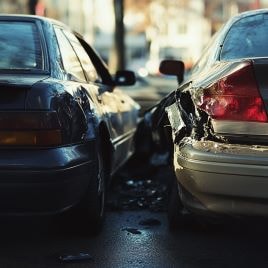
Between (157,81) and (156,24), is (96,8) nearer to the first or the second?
(156,24)

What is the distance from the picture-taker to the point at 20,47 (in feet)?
14.4

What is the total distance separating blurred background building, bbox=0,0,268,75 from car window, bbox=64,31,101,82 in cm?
4502

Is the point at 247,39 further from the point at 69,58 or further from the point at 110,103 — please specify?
the point at 110,103

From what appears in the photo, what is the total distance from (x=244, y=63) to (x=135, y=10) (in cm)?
4950

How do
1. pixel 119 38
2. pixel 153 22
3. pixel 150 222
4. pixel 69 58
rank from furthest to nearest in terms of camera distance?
1. pixel 153 22
2. pixel 119 38
3. pixel 150 222
4. pixel 69 58

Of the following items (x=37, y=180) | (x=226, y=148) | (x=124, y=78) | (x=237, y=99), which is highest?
(x=237, y=99)

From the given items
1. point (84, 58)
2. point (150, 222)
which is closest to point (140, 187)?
point (150, 222)

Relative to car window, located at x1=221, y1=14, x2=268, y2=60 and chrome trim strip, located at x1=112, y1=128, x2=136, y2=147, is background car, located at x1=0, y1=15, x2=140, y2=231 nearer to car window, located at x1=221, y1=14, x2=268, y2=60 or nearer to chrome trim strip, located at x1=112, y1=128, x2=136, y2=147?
chrome trim strip, located at x1=112, y1=128, x2=136, y2=147

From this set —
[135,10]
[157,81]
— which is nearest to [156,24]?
[135,10]

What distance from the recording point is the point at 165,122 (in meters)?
4.95

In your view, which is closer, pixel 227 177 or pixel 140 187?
pixel 227 177

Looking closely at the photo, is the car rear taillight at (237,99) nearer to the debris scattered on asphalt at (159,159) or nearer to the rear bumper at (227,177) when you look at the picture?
the rear bumper at (227,177)

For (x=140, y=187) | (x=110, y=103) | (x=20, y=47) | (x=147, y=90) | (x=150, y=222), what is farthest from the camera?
(x=147, y=90)

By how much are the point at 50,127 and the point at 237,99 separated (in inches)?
44.1
